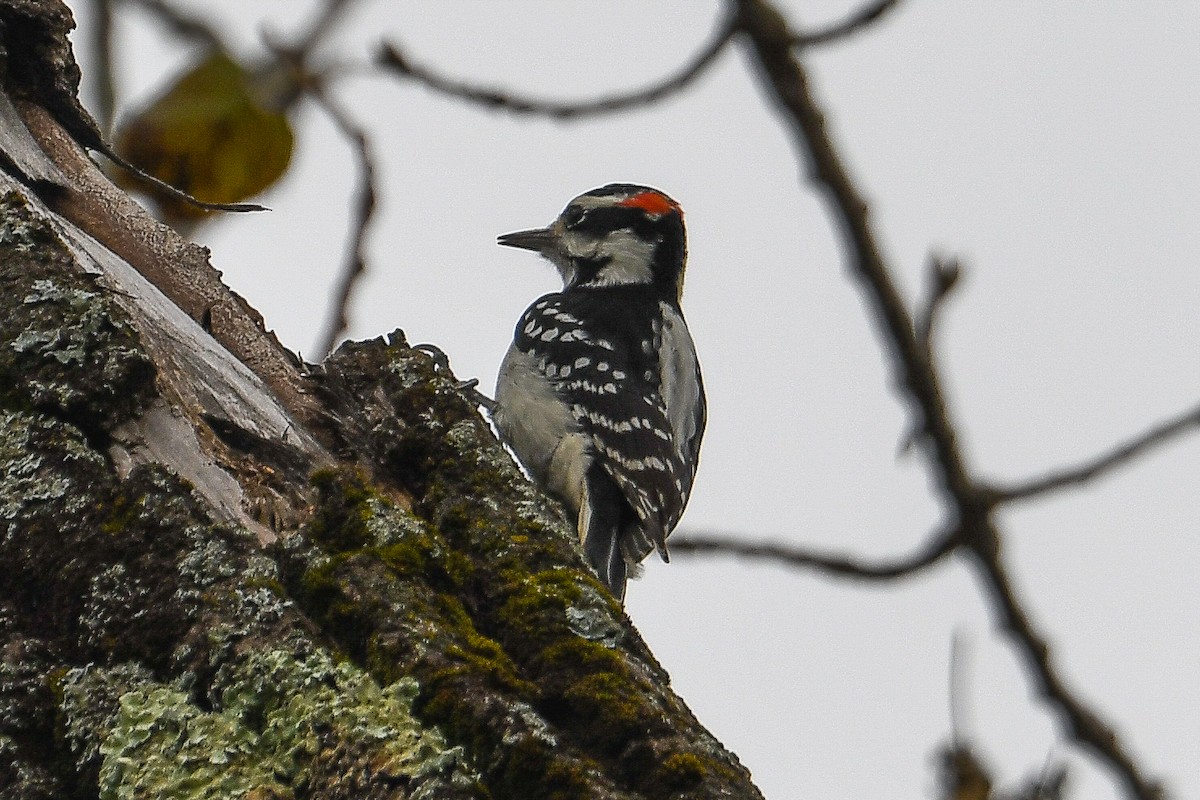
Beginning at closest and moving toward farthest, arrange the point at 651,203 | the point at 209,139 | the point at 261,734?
1. the point at 261,734
2. the point at 209,139
3. the point at 651,203

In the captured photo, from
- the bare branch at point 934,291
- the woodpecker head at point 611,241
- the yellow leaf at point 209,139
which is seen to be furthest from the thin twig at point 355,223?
the woodpecker head at point 611,241

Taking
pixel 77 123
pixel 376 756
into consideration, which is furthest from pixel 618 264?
pixel 376 756

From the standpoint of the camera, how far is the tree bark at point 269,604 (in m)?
1.91

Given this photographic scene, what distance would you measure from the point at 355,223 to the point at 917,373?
5.09 ft

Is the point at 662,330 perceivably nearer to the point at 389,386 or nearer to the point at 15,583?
the point at 389,386

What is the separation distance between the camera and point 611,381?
4.79 m

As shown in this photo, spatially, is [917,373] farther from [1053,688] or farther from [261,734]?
[261,734]

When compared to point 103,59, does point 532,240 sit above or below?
above

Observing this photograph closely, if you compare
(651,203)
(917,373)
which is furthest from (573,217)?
(917,373)

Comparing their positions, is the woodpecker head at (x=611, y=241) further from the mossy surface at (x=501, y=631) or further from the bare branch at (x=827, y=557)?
the bare branch at (x=827, y=557)

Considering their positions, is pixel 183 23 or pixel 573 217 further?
pixel 573 217

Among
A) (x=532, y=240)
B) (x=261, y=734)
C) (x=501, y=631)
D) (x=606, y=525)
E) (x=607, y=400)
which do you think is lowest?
(x=261, y=734)

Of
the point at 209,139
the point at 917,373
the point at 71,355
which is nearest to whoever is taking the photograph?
the point at 917,373

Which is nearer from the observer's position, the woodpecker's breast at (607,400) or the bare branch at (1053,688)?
the bare branch at (1053,688)
